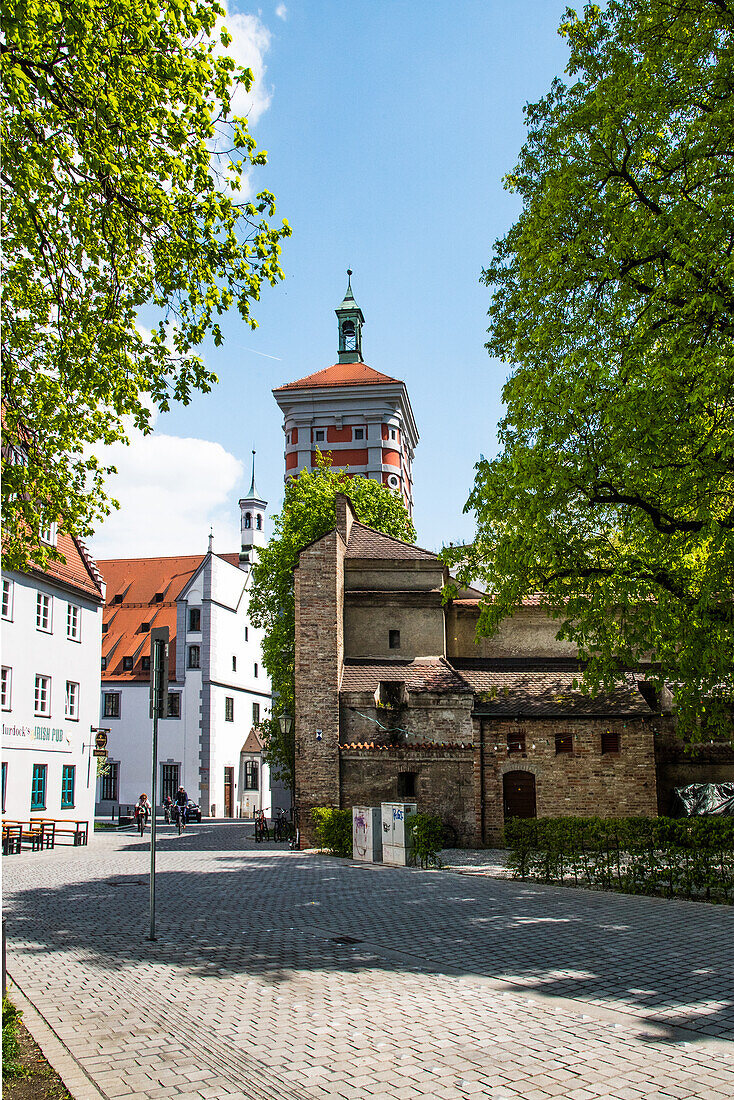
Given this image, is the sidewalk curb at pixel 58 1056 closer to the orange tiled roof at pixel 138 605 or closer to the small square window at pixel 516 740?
the small square window at pixel 516 740

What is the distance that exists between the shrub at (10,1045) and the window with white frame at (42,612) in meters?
25.8

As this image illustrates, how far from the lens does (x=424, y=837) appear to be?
810 inches

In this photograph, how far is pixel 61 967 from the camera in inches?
384

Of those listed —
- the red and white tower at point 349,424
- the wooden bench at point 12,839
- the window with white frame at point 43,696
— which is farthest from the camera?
the red and white tower at point 349,424

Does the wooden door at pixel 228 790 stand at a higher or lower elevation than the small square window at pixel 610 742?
lower

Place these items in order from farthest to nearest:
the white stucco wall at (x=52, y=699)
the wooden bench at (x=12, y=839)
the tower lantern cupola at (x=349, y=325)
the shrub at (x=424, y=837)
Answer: the tower lantern cupola at (x=349, y=325), the white stucco wall at (x=52, y=699), the wooden bench at (x=12, y=839), the shrub at (x=424, y=837)

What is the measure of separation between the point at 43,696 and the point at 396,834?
16.6 meters

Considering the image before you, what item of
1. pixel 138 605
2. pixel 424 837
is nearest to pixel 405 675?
pixel 424 837

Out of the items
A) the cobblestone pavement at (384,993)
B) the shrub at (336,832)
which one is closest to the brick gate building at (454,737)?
the shrub at (336,832)

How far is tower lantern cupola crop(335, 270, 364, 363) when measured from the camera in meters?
72.8

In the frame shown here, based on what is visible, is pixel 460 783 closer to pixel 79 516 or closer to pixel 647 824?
pixel 647 824

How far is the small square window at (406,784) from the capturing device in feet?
91.2

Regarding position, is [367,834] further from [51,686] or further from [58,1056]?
[58,1056]

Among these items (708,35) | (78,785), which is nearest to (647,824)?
(708,35)
